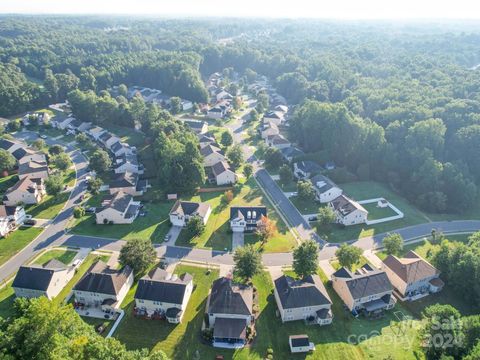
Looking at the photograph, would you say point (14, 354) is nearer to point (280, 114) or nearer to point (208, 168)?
point (208, 168)

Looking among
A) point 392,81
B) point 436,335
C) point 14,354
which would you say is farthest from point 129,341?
point 392,81

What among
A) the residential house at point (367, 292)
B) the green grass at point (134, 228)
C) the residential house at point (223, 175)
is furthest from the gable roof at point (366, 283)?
the residential house at point (223, 175)

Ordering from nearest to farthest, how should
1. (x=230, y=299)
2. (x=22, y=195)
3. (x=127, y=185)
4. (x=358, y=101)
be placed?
(x=230, y=299)
(x=22, y=195)
(x=127, y=185)
(x=358, y=101)

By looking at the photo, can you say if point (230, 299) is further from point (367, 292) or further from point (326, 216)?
point (326, 216)

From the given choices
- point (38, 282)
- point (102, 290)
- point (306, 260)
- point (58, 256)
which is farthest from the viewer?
point (58, 256)

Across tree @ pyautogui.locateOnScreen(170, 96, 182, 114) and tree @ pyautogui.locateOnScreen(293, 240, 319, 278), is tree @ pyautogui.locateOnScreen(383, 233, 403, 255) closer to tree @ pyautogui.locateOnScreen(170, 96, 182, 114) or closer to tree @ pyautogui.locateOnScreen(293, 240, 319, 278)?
tree @ pyautogui.locateOnScreen(293, 240, 319, 278)

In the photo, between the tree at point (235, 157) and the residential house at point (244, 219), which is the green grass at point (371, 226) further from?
the tree at point (235, 157)

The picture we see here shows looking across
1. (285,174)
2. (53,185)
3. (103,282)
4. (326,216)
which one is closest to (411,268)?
(326,216)
